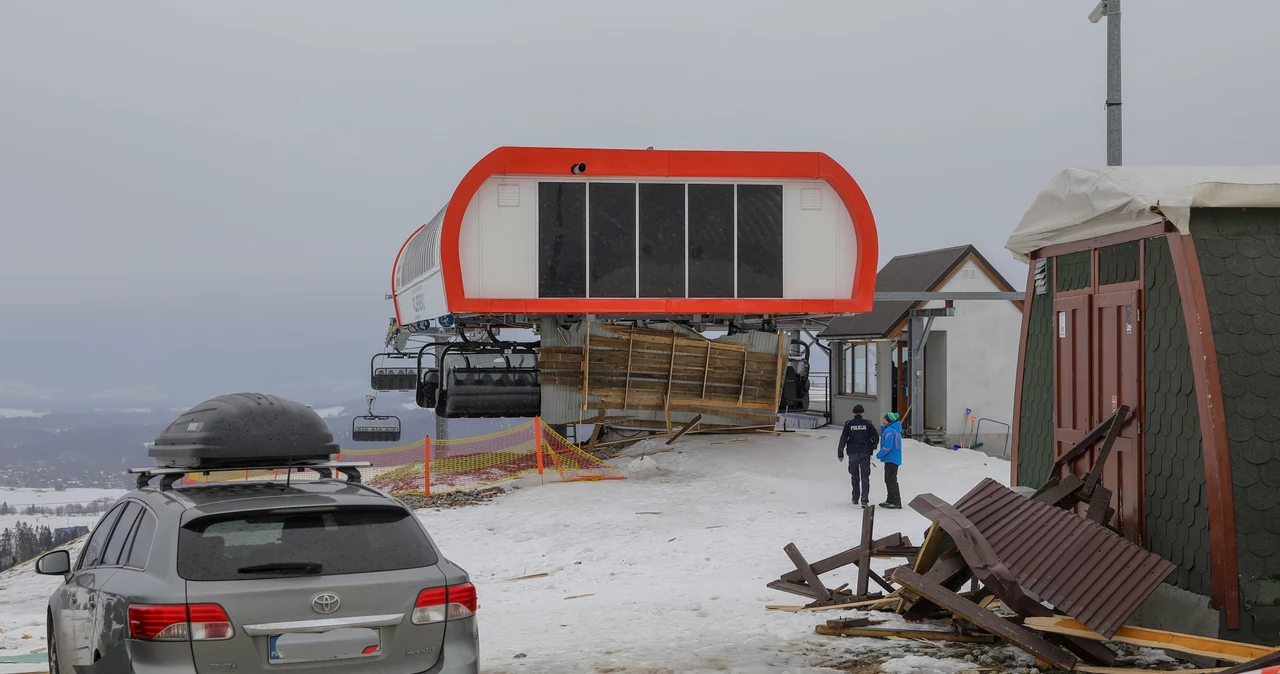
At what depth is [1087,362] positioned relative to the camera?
9727 mm

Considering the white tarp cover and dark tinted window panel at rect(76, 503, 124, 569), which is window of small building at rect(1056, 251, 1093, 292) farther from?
dark tinted window panel at rect(76, 503, 124, 569)

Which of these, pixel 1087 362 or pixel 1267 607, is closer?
pixel 1267 607

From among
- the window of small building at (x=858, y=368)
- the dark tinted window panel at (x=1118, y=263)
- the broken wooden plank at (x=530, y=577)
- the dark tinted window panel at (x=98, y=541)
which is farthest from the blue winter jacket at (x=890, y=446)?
the window of small building at (x=858, y=368)

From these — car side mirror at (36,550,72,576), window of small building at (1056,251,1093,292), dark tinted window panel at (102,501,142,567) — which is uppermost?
window of small building at (1056,251,1093,292)

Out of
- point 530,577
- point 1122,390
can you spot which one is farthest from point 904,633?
point 530,577

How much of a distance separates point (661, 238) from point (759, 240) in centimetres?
191

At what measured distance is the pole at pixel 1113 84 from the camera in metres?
13.7

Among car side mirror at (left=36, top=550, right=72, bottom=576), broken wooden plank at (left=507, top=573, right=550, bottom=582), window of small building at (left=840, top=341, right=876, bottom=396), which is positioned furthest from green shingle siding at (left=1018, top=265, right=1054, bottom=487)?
window of small building at (left=840, top=341, right=876, bottom=396)

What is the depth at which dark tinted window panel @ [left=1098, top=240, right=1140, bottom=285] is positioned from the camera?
8.90 metres

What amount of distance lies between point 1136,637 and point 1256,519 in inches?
45.9

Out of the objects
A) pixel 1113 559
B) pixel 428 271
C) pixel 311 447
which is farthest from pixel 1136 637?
pixel 428 271

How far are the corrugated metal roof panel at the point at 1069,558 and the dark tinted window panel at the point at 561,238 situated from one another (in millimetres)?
13305

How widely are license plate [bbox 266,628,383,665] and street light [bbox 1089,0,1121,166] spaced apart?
11.5 meters

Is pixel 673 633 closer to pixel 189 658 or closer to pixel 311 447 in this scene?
pixel 311 447
